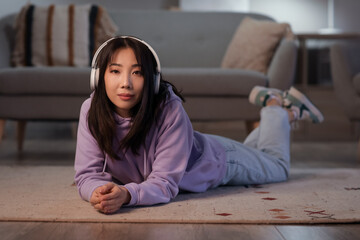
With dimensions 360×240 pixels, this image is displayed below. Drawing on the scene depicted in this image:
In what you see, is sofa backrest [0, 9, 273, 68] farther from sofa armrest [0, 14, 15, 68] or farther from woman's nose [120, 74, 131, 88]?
woman's nose [120, 74, 131, 88]

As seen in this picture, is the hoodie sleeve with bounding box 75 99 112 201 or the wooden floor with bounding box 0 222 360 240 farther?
the hoodie sleeve with bounding box 75 99 112 201

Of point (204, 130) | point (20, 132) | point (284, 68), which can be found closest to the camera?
point (284, 68)

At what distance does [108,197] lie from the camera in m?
1.25

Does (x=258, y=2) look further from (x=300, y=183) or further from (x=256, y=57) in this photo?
(x=300, y=183)

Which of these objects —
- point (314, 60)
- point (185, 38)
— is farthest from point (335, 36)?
point (185, 38)

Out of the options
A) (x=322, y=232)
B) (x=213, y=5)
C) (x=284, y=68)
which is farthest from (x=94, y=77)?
(x=213, y=5)

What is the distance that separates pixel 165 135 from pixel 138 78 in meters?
0.16

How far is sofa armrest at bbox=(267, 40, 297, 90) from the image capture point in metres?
2.73

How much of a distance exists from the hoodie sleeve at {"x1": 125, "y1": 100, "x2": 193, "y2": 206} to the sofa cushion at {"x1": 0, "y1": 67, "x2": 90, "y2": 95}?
126 cm

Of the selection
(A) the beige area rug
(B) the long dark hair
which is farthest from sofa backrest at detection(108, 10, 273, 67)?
(B) the long dark hair

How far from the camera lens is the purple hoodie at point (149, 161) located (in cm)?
137

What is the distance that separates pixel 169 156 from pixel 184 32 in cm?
209

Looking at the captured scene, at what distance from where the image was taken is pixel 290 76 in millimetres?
2768

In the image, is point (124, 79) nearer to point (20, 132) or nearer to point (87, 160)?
point (87, 160)
